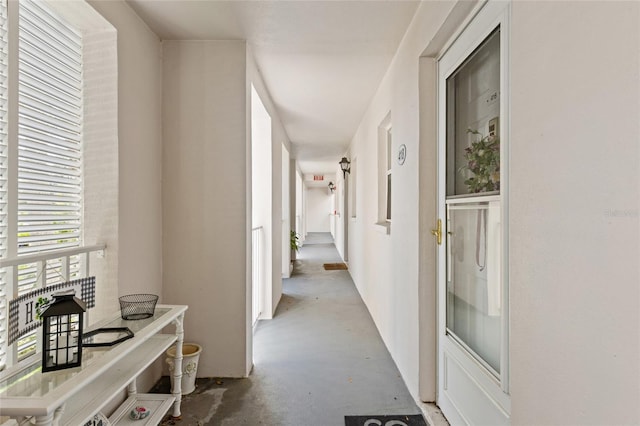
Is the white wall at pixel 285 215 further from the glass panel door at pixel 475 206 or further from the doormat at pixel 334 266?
the glass panel door at pixel 475 206

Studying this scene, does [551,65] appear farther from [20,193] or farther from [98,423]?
[98,423]

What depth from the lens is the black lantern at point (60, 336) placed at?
119 cm

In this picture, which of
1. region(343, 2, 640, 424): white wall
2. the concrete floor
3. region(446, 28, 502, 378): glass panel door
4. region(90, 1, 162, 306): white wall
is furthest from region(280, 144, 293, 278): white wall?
region(343, 2, 640, 424): white wall

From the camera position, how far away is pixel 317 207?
16641 millimetres

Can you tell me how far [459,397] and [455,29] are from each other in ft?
6.26

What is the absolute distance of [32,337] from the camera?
1.49 metres

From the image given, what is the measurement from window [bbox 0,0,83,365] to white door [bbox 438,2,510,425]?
197cm

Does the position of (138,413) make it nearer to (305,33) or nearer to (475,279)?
(475,279)

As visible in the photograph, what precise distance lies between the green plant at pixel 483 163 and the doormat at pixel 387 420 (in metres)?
1.36

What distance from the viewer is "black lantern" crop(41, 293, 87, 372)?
1186 mm

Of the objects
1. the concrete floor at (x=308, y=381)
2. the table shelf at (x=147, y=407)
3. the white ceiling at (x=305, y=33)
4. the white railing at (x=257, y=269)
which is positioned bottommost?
the concrete floor at (x=308, y=381)

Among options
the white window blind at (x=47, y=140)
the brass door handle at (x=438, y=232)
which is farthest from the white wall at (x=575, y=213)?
the white window blind at (x=47, y=140)

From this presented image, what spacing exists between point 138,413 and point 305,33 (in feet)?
8.25

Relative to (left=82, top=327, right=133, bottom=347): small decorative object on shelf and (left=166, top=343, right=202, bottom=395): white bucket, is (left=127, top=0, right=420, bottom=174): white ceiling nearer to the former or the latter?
(left=82, top=327, right=133, bottom=347): small decorative object on shelf
